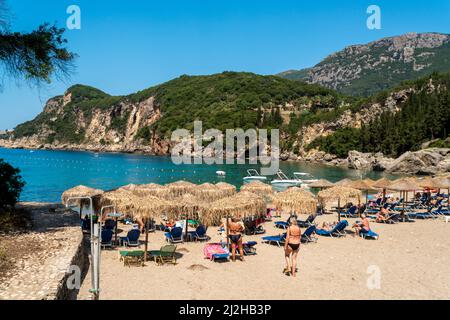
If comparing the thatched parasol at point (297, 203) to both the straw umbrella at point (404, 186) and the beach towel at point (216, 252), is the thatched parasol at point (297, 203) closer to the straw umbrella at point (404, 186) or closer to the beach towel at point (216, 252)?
the beach towel at point (216, 252)

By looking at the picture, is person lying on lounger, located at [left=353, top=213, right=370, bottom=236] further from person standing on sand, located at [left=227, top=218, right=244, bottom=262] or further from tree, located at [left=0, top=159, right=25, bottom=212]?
tree, located at [left=0, top=159, right=25, bottom=212]

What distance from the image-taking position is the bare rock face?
57.2 m

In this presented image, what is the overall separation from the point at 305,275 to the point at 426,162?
5672 centimetres

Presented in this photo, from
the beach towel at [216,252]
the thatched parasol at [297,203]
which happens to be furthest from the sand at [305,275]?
A: the thatched parasol at [297,203]

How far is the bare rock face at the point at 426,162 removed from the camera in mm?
57150

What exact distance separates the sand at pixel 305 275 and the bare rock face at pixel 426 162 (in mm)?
47799

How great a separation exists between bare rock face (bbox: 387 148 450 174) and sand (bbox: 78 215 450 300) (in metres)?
47.8

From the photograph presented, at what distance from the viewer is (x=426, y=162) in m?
59.5

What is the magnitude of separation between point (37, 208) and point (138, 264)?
33.4 ft

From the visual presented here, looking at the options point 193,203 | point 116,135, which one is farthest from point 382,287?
point 116,135

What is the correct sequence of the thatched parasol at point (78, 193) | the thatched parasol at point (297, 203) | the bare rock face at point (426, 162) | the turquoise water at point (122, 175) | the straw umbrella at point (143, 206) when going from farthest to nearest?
the bare rock face at point (426, 162), the turquoise water at point (122, 175), the thatched parasol at point (78, 193), the thatched parasol at point (297, 203), the straw umbrella at point (143, 206)

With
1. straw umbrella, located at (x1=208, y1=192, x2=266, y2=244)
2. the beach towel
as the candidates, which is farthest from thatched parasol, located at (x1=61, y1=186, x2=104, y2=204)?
the beach towel
